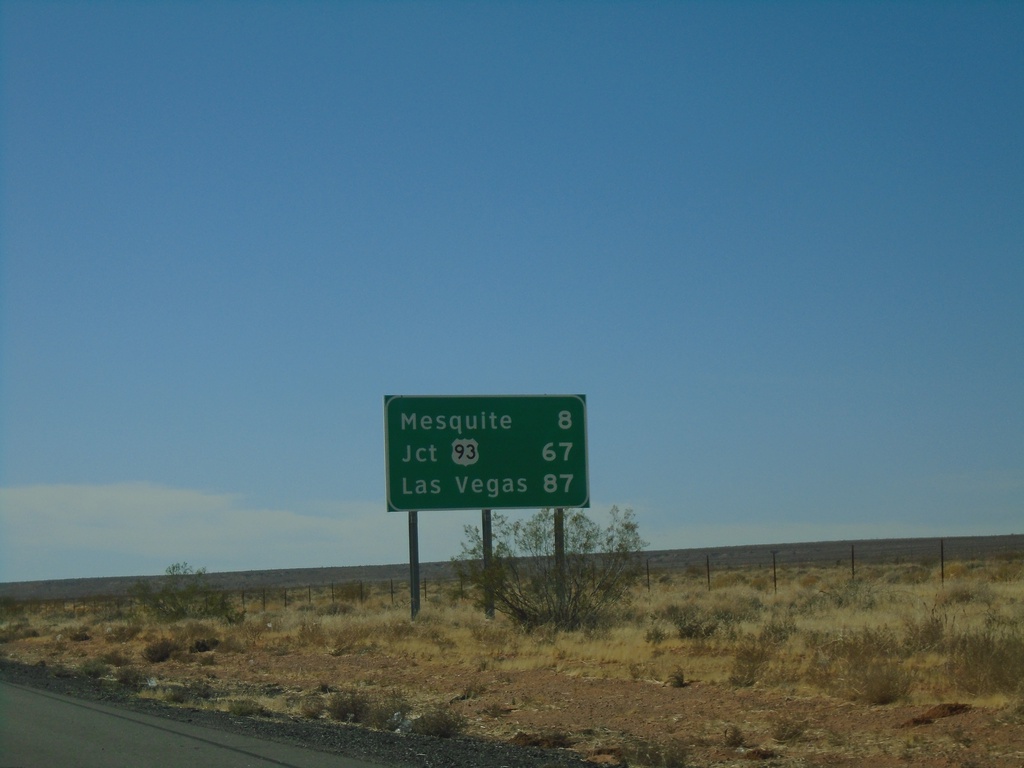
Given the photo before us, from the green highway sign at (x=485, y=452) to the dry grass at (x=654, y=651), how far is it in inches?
129

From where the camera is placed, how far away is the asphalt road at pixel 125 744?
37.3ft

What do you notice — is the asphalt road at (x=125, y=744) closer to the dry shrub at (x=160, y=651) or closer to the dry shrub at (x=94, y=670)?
the dry shrub at (x=94, y=670)

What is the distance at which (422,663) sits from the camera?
22562mm

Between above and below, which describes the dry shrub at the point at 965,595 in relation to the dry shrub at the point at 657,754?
below

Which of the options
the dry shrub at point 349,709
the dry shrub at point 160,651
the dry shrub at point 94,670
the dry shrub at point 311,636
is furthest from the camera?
the dry shrub at point 311,636

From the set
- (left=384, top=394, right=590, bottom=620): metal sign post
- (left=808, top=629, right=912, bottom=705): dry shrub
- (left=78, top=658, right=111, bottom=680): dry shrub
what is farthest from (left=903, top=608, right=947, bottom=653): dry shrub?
(left=78, top=658, right=111, bottom=680): dry shrub

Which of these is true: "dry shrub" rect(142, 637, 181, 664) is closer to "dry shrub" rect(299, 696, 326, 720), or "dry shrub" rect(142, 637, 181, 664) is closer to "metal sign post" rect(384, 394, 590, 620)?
"metal sign post" rect(384, 394, 590, 620)

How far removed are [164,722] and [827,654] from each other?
10.5 metres

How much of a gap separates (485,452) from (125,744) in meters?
17.1

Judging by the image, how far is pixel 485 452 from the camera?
1148 inches

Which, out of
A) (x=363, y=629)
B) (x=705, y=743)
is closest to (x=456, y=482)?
(x=363, y=629)

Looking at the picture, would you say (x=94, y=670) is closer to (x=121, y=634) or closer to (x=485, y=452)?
(x=485, y=452)

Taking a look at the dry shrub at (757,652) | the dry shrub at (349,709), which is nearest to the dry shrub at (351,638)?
the dry shrub at (349,709)

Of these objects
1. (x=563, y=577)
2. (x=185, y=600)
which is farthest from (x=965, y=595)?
(x=185, y=600)
